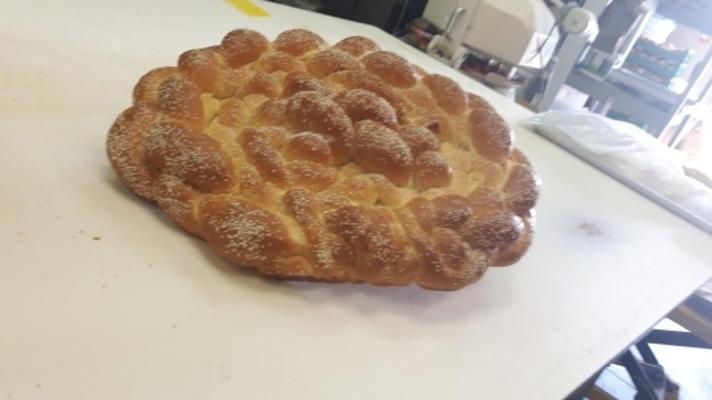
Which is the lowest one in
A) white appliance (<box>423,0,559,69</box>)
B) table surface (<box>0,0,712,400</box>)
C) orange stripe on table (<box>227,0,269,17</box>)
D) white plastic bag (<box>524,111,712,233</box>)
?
table surface (<box>0,0,712,400</box>)

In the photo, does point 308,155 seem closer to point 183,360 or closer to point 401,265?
point 401,265


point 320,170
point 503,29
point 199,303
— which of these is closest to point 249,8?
point 503,29

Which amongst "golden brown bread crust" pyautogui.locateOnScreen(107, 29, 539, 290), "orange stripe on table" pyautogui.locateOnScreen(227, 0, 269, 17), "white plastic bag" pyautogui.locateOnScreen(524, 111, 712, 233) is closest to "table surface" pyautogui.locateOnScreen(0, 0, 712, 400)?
"golden brown bread crust" pyautogui.locateOnScreen(107, 29, 539, 290)

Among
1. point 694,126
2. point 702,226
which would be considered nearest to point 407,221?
point 702,226

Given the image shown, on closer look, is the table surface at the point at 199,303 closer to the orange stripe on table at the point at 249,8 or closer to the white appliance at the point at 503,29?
the orange stripe on table at the point at 249,8

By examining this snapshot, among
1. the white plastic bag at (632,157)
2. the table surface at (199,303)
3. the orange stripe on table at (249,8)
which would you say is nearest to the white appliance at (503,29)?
the white plastic bag at (632,157)

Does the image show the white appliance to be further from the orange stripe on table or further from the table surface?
the table surface
